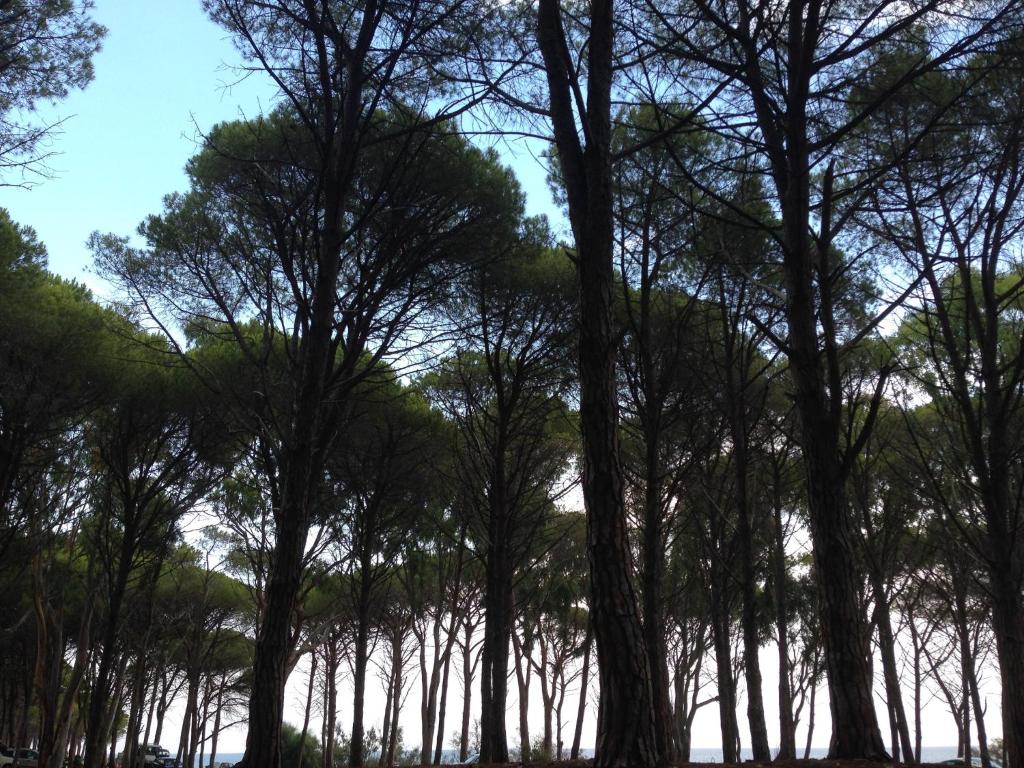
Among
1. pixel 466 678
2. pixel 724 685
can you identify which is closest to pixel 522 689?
pixel 466 678

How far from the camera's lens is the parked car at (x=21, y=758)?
16.5 meters

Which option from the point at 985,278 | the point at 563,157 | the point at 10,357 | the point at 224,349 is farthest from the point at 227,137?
the point at 985,278

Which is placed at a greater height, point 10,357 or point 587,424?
point 10,357

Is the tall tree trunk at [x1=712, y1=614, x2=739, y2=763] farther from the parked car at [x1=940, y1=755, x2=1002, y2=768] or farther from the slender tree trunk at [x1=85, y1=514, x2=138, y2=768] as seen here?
the slender tree trunk at [x1=85, y1=514, x2=138, y2=768]

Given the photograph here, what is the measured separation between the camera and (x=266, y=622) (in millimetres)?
5133

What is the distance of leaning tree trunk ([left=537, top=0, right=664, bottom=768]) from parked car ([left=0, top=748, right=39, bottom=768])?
14.0 m

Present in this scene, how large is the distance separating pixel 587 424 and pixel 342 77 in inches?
160

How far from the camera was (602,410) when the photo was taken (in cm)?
411

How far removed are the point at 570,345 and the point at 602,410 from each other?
6071 millimetres

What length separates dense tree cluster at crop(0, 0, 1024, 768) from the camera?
190 inches

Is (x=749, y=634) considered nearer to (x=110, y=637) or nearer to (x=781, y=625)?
(x=781, y=625)

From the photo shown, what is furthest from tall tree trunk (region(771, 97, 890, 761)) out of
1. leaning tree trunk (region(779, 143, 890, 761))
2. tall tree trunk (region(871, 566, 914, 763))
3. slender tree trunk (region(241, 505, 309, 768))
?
tall tree trunk (region(871, 566, 914, 763))

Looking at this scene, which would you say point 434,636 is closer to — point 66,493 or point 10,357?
point 66,493

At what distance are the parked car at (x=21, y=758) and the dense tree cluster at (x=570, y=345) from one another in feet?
8.47
